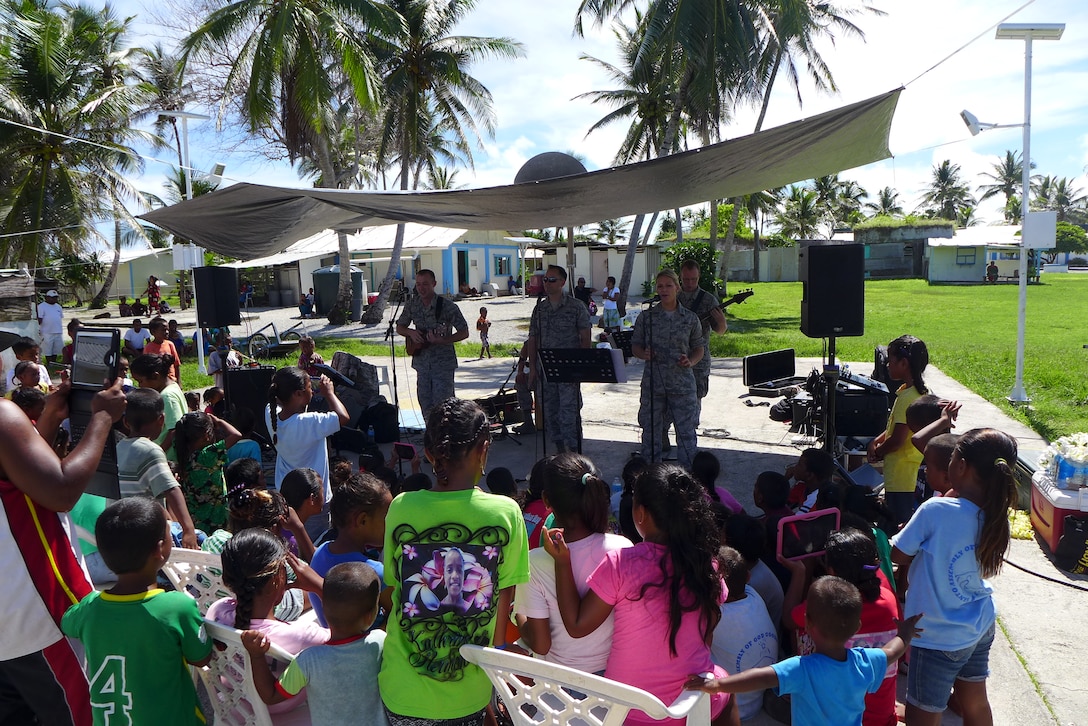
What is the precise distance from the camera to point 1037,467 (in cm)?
537

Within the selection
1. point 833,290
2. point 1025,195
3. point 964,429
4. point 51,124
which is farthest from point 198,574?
point 51,124

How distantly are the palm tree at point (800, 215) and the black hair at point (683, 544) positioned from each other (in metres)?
58.8

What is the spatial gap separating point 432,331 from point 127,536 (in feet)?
16.5

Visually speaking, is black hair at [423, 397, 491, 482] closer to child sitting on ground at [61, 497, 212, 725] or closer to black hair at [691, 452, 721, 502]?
child sitting on ground at [61, 497, 212, 725]

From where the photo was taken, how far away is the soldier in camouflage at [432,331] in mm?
7184

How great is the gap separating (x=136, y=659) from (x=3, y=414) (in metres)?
0.82

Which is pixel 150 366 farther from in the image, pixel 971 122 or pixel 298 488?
pixel 971 122

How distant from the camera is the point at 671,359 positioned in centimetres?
643

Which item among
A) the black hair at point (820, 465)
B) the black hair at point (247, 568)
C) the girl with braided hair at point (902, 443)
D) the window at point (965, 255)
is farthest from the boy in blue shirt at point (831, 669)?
the window at point (965, 255)

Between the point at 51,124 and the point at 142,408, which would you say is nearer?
the point at 142,408

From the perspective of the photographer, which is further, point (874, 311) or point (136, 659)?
point (874, 311)

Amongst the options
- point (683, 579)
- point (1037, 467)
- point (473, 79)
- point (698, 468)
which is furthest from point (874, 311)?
point (683, 579)

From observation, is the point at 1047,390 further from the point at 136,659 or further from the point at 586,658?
the point at 136,659

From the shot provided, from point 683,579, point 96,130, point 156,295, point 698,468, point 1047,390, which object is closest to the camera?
point 683,579
